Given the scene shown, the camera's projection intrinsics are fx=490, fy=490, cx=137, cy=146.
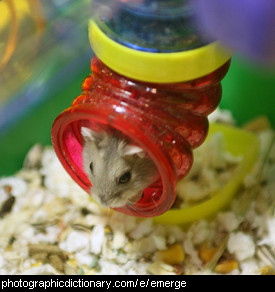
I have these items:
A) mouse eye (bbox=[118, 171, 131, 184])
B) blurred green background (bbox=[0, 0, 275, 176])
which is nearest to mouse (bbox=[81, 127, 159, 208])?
mouse eye (bbox=[118, 171, 131, 184])

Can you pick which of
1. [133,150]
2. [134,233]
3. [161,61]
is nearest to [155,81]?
[161,61]

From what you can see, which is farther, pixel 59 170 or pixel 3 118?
pixel 59 170

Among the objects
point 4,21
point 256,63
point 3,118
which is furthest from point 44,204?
point 256,63

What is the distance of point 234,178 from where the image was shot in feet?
4.63

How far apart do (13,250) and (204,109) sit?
25.9 inches

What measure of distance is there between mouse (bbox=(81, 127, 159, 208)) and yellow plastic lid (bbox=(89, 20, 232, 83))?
0.16 metres

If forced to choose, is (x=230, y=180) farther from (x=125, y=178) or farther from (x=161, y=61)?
(x=161, y=61)

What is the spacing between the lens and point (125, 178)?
110 centimetres

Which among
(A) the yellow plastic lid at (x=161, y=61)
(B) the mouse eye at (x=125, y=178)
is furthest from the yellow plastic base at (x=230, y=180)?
(A) the yellow plastic lid at (x=161, y=61)

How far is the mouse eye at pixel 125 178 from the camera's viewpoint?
1096mm

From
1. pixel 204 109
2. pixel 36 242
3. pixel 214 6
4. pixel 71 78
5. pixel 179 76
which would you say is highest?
pixel 214 6

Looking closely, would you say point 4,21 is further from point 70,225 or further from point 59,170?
point 70,225

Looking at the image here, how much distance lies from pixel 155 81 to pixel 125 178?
24cm

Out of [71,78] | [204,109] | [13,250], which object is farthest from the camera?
[71,78]
